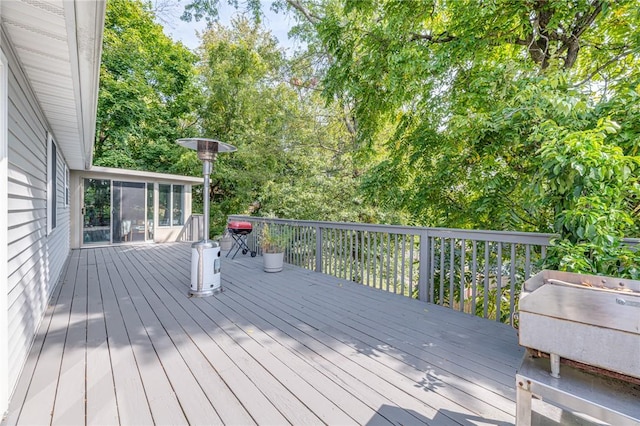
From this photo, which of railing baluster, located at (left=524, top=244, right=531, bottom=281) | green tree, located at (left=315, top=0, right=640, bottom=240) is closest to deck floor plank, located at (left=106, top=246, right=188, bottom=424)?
railing baluster, located at (left=524, top=244, right=531, bottom=281)

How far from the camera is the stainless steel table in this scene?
110 cm

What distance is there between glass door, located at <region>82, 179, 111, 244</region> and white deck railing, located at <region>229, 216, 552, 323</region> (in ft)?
16.8

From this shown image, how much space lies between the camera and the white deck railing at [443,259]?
2.87 meters

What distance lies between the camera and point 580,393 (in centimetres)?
119

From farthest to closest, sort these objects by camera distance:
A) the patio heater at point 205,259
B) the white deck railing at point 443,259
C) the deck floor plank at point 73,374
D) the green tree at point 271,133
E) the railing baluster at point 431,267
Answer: the green tree at point 271,133, the patio heater at point 205,259, the railing baluster at point 431,267, the white deck railing at point 443,259, the deck floor plank at point 73,374

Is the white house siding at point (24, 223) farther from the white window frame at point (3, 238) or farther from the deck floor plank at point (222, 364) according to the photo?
the deck floor plank at point (222, 364)

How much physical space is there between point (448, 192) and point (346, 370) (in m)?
3.94

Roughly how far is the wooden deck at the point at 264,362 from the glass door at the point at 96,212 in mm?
4889

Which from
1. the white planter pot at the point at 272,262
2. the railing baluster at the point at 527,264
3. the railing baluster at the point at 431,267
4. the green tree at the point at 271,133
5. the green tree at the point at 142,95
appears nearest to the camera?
the railing baluster at the point at 527,264

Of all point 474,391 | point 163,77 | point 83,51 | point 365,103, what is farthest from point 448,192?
point 163,77

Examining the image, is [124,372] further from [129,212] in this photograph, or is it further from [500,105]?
[129,212]

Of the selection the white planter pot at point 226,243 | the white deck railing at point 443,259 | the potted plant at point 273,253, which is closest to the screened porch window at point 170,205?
the white planter pot at point 226,243

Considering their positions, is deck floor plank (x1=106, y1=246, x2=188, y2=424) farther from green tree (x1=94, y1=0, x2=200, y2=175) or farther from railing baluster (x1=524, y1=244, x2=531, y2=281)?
green tree (x1=94, y1=0, x2=200, y2=175)

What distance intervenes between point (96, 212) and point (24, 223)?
6408 millimetres
